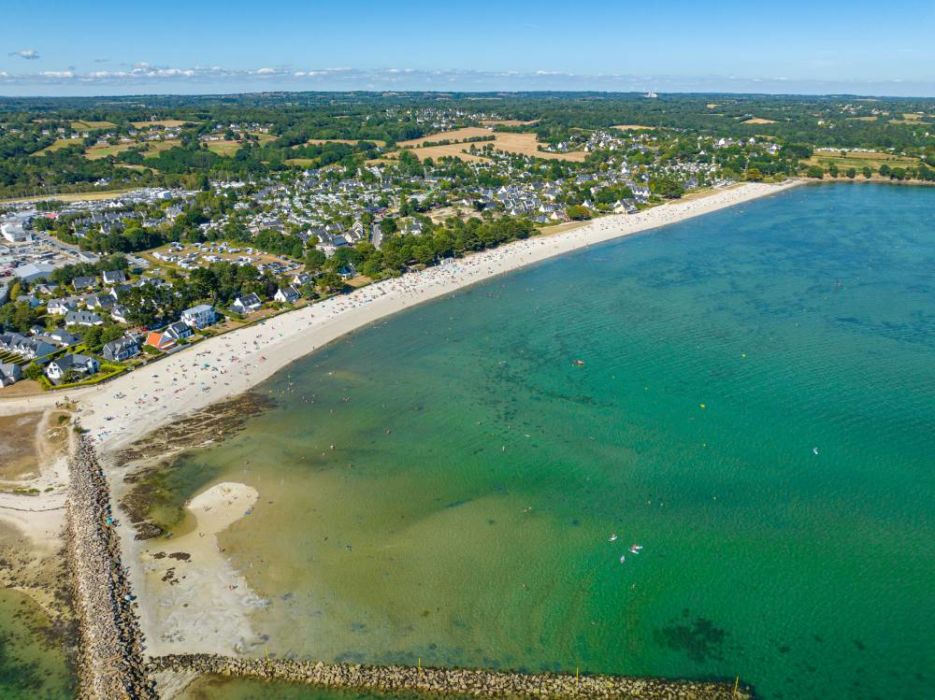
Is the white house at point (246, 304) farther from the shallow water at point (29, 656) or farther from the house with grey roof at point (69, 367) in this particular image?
the shallow water at point (29, 656)

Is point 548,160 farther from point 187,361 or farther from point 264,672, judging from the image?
point 264,672

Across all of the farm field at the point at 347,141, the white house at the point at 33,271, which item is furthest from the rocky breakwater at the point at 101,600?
the farm field at the point at 347,141

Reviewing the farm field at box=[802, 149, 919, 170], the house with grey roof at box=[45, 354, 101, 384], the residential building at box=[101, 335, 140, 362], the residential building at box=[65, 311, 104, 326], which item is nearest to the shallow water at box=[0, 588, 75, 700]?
the house with grey roof at box=[45, 354, 101, 384]

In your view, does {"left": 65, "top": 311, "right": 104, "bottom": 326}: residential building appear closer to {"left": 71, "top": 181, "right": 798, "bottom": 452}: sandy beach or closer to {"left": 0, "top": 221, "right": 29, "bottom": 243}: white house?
{"left": 71, "top": 181, "right": 798, "bottom": 452}: sandy beach

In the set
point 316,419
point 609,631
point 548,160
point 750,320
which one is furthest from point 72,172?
point 609,631

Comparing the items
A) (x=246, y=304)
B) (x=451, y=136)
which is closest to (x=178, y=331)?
(x=246, y=304)
